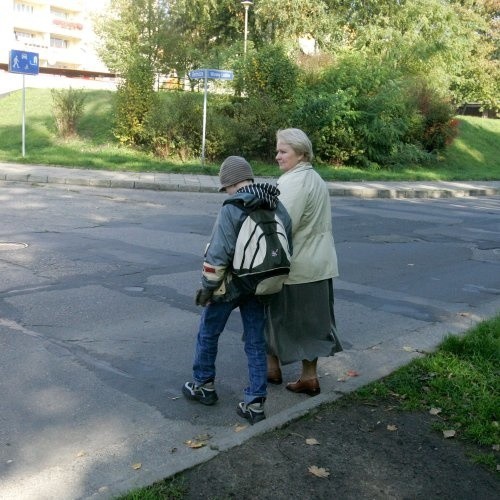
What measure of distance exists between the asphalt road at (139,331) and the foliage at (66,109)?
1308cm

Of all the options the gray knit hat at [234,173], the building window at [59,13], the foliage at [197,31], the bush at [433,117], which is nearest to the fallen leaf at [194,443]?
the gray knit hat at [234,173]

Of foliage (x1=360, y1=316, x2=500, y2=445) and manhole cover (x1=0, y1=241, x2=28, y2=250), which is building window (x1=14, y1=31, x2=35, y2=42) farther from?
foliage (x1=360, y1=316, x2=500, y2=445)

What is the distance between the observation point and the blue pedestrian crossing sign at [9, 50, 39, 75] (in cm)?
2067

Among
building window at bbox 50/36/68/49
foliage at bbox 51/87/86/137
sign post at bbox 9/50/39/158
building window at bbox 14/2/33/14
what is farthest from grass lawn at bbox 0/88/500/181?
building window at bbox 50/36/68/49

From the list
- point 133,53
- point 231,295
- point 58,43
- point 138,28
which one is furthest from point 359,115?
point 58,43

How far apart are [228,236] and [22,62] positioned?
19056 mm

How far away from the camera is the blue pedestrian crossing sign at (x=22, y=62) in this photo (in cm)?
2067

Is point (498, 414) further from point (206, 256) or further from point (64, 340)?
point (64, 340)

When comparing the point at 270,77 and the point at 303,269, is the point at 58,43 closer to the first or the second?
the point at 270,77

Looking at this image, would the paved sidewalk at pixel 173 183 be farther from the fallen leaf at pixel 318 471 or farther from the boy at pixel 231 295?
the fallen leaf at pixel 318 471

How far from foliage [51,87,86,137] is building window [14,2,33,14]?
65.0 metres

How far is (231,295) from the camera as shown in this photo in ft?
13.1

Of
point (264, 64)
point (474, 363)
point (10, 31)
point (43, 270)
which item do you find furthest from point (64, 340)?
point (10, 31)

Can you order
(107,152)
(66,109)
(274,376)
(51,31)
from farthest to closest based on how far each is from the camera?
(51,31), (66,109), (107,152), (274,376)
